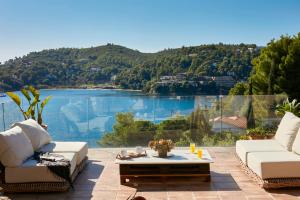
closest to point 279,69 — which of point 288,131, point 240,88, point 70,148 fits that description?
point 240,88

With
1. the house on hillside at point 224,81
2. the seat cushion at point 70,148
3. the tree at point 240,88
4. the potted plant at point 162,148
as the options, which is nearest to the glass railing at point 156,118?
the seat cushion at point 70,148

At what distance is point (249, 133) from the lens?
273 inches

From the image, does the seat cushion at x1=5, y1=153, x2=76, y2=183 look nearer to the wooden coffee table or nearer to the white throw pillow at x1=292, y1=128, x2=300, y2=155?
the wooden coffee table

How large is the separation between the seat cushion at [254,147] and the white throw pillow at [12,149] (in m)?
2.89

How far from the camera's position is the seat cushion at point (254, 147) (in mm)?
5051

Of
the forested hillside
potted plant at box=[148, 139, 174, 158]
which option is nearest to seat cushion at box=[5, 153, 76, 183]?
potted plant at box=[148, 139, 174, 158]

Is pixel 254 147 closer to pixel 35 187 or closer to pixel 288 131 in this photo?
pixel 288 131

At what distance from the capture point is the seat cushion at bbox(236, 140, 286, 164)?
16.6 ft

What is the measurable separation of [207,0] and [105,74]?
221 inches

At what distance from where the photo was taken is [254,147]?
17.0 ft

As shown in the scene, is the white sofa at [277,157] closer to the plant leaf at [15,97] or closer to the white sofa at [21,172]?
the white sofa at [21,172]

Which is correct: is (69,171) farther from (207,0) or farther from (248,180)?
(207,0)

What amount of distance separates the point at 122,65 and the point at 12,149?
12687mm

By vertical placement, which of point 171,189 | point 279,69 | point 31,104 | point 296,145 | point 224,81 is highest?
point 279,69
